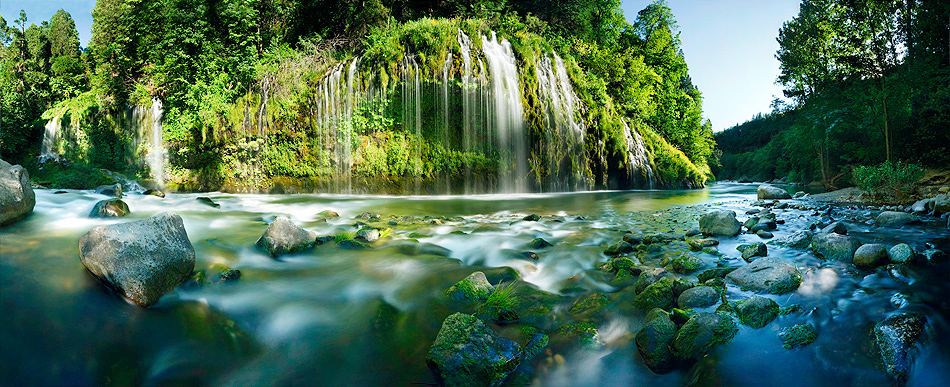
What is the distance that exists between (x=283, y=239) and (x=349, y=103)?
30.2ft

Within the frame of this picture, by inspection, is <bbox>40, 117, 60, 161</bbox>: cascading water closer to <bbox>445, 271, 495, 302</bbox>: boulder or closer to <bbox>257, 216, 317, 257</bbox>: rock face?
<bbox>257, 216, 317, 257</bbox>: rock face

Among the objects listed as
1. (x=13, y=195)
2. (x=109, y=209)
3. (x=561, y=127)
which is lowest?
(x=109, y=209)

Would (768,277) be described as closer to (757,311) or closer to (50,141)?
(757,311)

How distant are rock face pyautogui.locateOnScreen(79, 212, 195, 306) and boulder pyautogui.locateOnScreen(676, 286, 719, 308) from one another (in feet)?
11.4

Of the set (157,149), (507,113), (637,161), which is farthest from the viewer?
(637,161)

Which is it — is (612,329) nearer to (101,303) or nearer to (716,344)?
(716,344)

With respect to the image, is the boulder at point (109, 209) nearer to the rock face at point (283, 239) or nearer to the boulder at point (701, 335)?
the rock face at point (283, 239)

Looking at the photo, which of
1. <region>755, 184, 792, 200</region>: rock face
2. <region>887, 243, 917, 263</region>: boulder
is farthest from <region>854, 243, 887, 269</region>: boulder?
<region>755, 184, 792, 200</region>: rock face

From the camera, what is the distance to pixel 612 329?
7.44 ft

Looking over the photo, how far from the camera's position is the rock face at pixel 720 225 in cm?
475

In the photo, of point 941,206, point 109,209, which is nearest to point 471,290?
point 109,209

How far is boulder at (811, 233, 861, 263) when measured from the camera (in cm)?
334

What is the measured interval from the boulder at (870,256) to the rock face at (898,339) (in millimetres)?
1166

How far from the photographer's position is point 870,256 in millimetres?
3082
